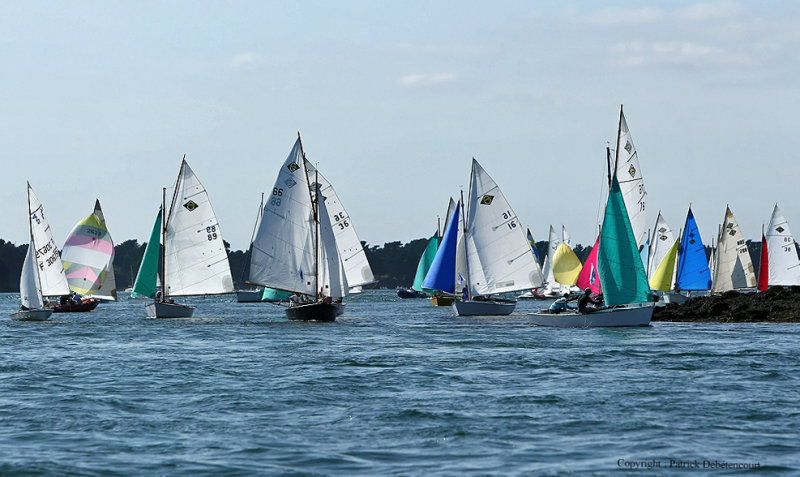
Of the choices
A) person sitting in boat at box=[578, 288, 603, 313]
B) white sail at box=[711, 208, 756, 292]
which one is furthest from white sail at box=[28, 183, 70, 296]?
white sail at box=[711, 208, 756, 292]

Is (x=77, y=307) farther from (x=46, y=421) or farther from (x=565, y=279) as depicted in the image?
(x=46, y=421)

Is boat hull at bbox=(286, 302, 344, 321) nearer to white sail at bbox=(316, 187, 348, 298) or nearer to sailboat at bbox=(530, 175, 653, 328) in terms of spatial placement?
white sail at bbox=(316, 187, 348, 298)

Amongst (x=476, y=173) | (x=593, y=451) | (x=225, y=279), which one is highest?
(x=476, y=173)

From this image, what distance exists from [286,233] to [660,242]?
4210cm

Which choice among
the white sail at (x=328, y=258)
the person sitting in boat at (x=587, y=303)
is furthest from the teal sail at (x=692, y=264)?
the person sitting in boat at (x=587, y=303)

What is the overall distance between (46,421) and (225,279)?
151ft

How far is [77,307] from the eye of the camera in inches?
3519

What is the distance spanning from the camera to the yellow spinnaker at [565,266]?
97.9 m

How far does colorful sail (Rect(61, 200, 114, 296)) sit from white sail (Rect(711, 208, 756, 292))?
49.7m

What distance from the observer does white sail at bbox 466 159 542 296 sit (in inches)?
2598

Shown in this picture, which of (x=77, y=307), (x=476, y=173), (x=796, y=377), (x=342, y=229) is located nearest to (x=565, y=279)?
(x=342, y=229)

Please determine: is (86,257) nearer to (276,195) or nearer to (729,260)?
(276,195)

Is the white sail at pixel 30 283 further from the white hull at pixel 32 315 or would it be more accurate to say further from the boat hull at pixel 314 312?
the boat hull at pixel 314 312

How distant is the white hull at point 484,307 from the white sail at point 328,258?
9.28 m
